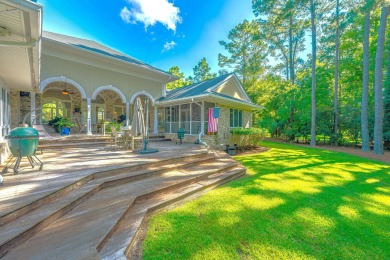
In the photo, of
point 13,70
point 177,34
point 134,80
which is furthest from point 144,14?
point 13,70

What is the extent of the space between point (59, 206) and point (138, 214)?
3.93 feet

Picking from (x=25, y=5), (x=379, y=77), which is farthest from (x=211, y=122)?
(x=379, y=77)

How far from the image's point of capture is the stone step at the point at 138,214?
2.04 meters

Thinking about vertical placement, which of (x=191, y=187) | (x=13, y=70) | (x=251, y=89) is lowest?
(x=191, y=187)

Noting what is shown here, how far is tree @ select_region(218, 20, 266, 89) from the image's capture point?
68.1ft

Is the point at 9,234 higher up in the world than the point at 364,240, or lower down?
higher up

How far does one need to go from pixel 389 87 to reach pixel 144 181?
18240 millimetres

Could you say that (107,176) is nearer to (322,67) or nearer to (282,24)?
(322,67)

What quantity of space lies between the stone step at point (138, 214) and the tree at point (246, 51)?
1901 centimetres

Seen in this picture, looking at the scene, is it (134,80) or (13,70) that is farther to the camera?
(134,80)

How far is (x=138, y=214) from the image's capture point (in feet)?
9.30

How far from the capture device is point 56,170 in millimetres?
3990

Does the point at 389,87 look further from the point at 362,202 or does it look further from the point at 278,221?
the point at 278,221

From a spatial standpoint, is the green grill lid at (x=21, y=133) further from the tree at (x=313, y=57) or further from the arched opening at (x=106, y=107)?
the tree at (x=313, y=57)
